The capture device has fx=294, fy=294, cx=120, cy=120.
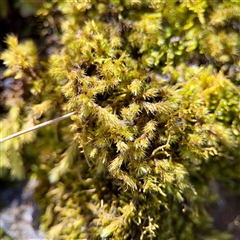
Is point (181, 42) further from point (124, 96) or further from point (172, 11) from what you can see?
point (124, 96)

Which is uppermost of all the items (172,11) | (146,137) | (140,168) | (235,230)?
(172,11)

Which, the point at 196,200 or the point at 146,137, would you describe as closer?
the point at 146,137

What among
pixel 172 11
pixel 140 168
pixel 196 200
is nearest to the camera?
pixel 140 168

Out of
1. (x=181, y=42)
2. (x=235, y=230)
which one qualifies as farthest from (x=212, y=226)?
(x=181, y=42)

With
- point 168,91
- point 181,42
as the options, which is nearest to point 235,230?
point 168,91

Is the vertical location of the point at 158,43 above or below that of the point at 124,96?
above

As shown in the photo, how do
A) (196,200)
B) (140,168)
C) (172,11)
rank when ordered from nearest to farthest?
1. (140,168)
2. (172,11)
3. (196,200)

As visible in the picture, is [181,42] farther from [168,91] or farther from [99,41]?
[99,41]
